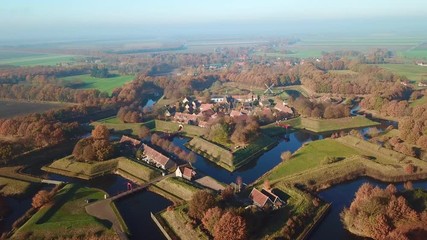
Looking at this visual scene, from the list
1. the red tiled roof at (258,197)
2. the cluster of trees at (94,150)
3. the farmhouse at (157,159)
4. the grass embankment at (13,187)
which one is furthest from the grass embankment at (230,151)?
the grass embankment at (13,187)

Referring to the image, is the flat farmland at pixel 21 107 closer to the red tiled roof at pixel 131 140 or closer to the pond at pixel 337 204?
the red tiled roof at pixel 131 140

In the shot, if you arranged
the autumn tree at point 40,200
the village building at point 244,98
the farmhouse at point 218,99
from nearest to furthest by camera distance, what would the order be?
the autumn tree at point 40,200, the farmhouse at point 218,99, the village building at point 244,98

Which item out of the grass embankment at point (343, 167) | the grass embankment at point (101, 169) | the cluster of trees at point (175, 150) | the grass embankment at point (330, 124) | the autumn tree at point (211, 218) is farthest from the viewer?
the grass embankment at point (330, 124)

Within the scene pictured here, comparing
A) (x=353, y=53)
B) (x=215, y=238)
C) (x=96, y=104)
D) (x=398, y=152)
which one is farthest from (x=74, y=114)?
(x=353, y=53)

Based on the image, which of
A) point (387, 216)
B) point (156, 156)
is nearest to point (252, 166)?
point (156, 156)

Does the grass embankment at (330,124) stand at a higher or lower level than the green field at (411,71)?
lower

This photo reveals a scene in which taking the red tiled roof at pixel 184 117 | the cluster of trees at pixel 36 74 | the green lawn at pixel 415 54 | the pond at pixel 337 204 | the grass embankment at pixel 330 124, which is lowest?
the pond at pixel 337 204

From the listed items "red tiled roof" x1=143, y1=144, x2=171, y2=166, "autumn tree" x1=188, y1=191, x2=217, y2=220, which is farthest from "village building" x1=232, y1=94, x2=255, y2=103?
"autumn tree" x1=188, y1=191, x2=217, y2=220
